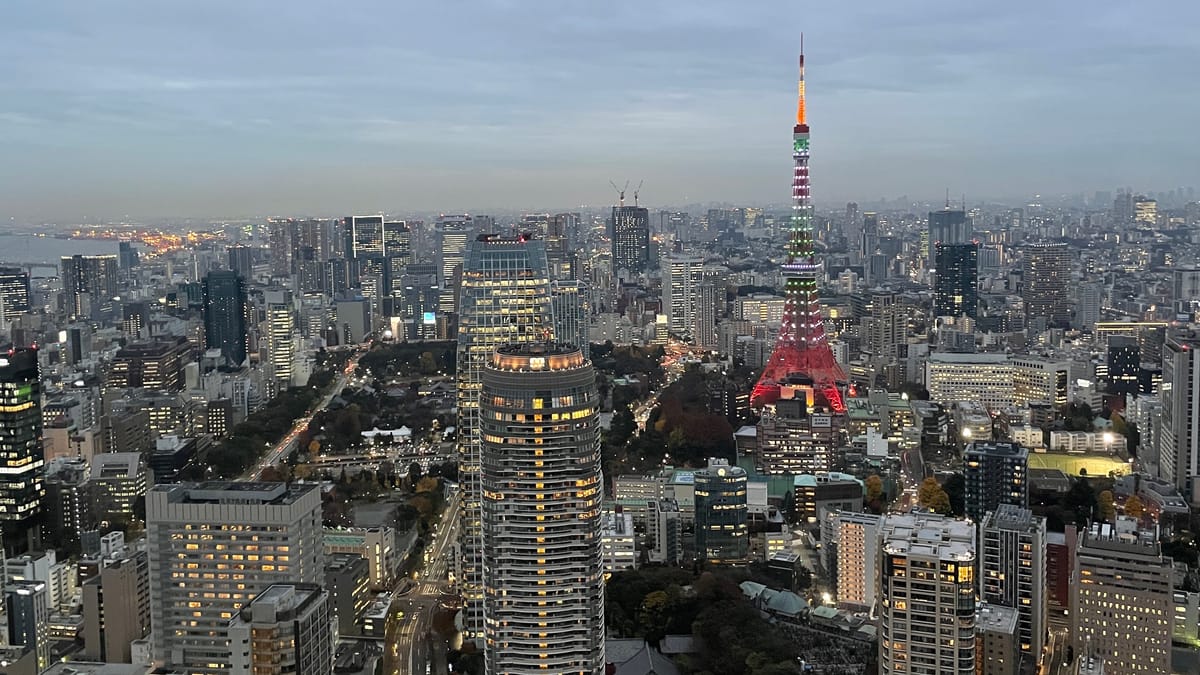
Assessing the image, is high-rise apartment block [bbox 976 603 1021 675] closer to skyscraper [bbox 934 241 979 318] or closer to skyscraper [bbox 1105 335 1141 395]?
skyscraper [bbox 1105 335 1141 395]

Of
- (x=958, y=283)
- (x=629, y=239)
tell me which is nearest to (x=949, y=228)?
(x=958, y=283)

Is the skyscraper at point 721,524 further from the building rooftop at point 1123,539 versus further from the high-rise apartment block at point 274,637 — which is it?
the high-rise apartment block at point 274,637

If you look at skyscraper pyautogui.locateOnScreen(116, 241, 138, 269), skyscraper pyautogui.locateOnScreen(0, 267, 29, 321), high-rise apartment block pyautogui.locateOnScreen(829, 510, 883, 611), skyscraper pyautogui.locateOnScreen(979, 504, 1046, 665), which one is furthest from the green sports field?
skyscraper pyautogui.locateOnScreen(116, 241, 138, 269)

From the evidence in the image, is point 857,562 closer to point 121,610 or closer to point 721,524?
point 721,524

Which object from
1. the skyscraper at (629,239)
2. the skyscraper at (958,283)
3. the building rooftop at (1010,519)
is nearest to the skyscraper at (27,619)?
the building rooftop at (1010,519)

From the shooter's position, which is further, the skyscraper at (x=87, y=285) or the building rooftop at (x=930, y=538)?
the skyscraper at (x=87, y=285)

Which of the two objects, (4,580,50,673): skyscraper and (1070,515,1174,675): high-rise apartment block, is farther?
(4,580,50,673): skyscraper

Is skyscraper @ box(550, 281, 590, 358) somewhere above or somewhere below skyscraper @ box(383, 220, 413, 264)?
below
